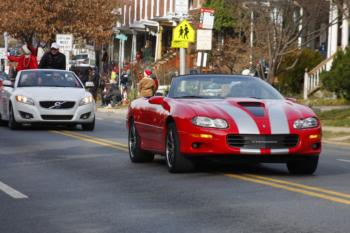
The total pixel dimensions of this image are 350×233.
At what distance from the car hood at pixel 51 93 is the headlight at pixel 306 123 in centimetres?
1016

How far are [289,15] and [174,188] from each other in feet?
59.7

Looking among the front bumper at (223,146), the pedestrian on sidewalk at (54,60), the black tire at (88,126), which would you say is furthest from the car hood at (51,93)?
the front bumper at (223,146)

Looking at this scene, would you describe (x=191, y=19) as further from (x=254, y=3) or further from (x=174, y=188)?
(x=174, y=188)

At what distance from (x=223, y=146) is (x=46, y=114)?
398 inches

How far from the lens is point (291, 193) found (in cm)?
1152

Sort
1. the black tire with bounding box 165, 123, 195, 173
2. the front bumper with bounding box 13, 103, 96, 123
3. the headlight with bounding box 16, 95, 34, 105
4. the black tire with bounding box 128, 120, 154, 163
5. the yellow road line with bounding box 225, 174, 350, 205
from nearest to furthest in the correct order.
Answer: the yellow road line with bounding box 225, 174, 350, 205 → the black tire with bounding box 165, 123, 195, 173 → the black tire with bounding box 128, 120, 154, 163 → the front bumper with bounding box 13, 103, 96, 123 → the headlight with bounding box 16, 95, 34, 105

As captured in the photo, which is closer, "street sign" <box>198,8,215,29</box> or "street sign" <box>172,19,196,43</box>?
"street sign" <box>198,8,215,29</box>

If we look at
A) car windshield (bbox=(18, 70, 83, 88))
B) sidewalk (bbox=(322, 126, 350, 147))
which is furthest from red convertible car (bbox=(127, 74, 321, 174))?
car windshield (bbox=(18, 70, 83, 88))

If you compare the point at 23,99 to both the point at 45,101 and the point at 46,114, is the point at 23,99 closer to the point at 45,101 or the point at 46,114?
the point at 45,101

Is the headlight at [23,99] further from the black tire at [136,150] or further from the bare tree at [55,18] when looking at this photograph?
the bare tree at [55,18]

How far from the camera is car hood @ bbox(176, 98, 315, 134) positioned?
1306 centimetres

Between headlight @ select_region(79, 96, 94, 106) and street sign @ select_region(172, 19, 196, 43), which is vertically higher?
street sign @ select_region(172, 19, 196, 43)

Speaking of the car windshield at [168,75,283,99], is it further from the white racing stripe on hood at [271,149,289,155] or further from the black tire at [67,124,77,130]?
the black tire at [67,124,77,130]

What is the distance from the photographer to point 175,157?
1348 cm
